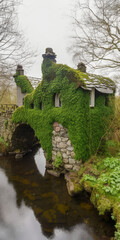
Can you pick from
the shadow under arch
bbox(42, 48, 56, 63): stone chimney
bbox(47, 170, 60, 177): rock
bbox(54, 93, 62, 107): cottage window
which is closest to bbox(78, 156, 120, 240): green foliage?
bbox(47, 170, 60, 177): rock

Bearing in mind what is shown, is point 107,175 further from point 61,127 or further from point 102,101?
point 102,101

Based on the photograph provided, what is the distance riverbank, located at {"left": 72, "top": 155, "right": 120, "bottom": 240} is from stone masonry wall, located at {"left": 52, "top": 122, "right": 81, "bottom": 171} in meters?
0.55

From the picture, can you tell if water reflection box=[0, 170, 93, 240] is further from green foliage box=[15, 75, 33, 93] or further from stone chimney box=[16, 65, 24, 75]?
stone chimney box=[16, 65, 24, 75]

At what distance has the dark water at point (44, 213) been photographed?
402 centimetres

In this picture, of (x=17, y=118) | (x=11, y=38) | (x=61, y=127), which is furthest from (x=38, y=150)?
(x=11, y=38)

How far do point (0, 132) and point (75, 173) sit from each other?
767cm

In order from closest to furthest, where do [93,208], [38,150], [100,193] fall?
[100,193] → [93,208] → [38,150]

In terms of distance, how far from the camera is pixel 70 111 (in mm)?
6098

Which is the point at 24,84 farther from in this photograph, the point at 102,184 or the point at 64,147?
the point at 102,184

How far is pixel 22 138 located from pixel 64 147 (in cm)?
505

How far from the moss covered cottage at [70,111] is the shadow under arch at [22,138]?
2590mm

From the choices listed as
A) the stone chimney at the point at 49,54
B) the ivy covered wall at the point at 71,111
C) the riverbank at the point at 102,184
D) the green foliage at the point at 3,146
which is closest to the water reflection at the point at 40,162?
the ivy covered wall at the point at 71,111

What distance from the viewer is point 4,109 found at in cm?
1060

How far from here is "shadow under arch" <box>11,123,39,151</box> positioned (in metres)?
9.77
